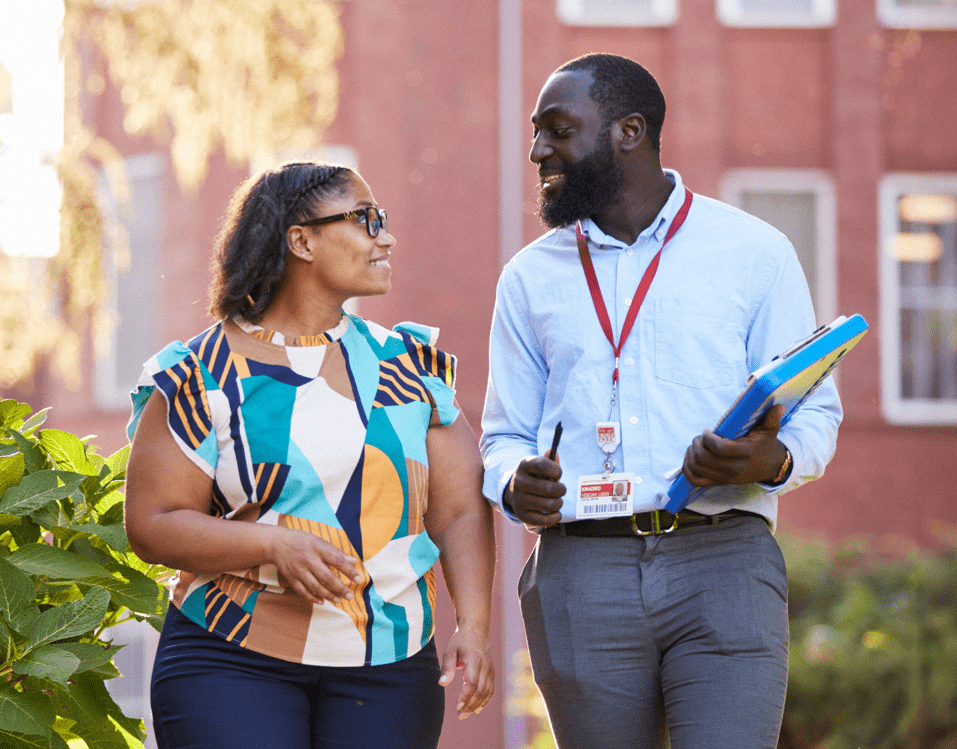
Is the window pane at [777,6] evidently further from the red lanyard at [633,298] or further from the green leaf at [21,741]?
the green leaf at [21,741]

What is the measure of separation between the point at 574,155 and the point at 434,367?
1.98 feet

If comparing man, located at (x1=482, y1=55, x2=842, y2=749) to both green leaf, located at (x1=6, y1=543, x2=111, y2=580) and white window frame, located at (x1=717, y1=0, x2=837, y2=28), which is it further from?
white window frame, located at (x1=717, y1=0, x2=837, y2=28)

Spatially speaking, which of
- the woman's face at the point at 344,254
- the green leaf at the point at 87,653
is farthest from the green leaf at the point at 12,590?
the woman's face at the point at 344,254

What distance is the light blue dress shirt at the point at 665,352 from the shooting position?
2506mm

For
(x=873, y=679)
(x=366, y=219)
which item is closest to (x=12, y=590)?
(x=366, y=219)

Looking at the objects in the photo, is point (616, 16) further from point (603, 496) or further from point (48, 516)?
point (48, 516)

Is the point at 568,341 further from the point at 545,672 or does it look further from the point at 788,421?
the point at 545,672

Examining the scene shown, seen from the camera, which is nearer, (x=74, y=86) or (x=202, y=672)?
(x=202, y=672)

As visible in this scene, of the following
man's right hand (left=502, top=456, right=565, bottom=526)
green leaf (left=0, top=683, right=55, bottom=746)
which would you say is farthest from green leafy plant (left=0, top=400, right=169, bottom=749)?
man's right hand (left=502, top=456, right=565, bottom=526)

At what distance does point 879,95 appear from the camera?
11.0m

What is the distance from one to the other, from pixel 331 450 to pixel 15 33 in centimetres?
554

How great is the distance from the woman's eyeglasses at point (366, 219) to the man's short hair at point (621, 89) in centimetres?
58

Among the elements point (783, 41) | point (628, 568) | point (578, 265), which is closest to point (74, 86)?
point (578, 265)

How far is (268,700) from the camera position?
7.14 feet
